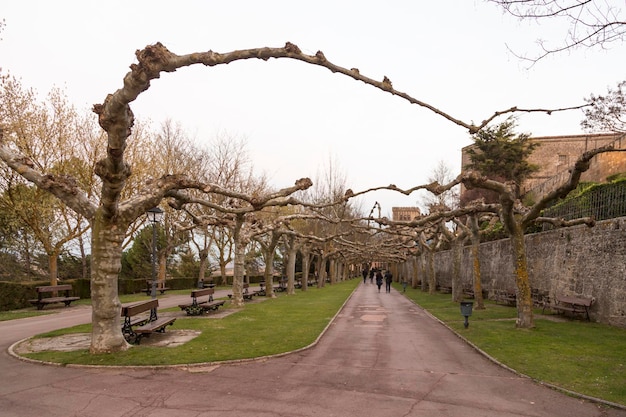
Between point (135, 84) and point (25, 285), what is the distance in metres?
19.0

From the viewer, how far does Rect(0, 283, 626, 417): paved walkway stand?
6.11 m

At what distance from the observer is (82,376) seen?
7.74 meters

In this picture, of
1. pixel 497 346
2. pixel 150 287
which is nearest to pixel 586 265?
pixel 497 346

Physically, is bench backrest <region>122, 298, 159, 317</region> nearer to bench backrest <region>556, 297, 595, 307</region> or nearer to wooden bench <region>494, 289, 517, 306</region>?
bench backrest <region>556, 297, 595, 307</region>

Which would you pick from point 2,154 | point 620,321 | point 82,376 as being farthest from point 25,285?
point 620,321

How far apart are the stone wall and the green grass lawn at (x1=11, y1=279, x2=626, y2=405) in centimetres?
99

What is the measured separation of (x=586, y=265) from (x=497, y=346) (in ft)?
A: 23.9

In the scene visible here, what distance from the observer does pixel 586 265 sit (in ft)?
51.0

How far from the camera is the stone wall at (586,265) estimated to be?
13586 mm

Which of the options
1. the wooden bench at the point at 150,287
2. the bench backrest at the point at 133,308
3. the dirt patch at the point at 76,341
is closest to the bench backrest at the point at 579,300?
the dirt patch at the point at 76,341

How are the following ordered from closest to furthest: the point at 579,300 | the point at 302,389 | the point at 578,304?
1. the point at 302,389
2. the point at 578,304
3. the point at 579,300

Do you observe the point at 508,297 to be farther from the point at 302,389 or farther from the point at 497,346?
the point at 302,389

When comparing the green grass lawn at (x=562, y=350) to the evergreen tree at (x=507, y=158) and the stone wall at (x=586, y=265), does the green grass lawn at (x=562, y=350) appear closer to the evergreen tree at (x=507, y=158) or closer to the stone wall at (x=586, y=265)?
the stone wall at (x=586, y=265)

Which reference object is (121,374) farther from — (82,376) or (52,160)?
(52,160)
